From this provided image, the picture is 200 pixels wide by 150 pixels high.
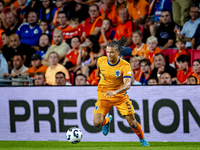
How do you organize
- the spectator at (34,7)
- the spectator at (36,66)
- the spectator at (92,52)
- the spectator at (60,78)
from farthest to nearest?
1. the spectator at (34,7)
2. the spectator at (36,66)
3. the spectator at (92,52)
4. the spectator at (60,78)

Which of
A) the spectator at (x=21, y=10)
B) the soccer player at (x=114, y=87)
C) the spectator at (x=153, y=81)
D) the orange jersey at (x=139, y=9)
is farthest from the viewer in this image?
the spectator at (x=21, y=10)

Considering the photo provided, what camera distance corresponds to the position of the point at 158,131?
20.5 feet

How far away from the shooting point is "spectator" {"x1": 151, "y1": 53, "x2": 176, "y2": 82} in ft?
23.4

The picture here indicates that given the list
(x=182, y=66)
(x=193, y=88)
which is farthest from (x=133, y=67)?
(x=193, y=88)

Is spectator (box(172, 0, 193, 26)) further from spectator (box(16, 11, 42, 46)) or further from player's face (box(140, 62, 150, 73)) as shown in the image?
spectator (box(16, 11, 42, 46))

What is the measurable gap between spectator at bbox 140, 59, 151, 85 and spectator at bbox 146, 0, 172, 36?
94 centimetres

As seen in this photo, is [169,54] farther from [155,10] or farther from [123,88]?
[123,88]

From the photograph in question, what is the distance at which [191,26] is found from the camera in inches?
Result: 297

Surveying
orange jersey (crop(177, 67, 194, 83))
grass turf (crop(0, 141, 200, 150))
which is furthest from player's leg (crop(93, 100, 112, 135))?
orange jersey (crop(177, 67, 194, 83))

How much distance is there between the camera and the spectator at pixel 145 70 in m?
7.26

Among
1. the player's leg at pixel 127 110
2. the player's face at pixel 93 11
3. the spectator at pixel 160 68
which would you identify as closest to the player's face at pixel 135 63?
the spectator at pixel 160 68

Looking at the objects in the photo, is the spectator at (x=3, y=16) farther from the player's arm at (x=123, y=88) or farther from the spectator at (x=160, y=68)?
the player's arm at (x=123, y=88)

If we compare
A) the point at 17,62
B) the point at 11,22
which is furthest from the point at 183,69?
the point at 11,22

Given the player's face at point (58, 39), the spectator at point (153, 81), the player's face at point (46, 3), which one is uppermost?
the player's face at point (46, 3)
